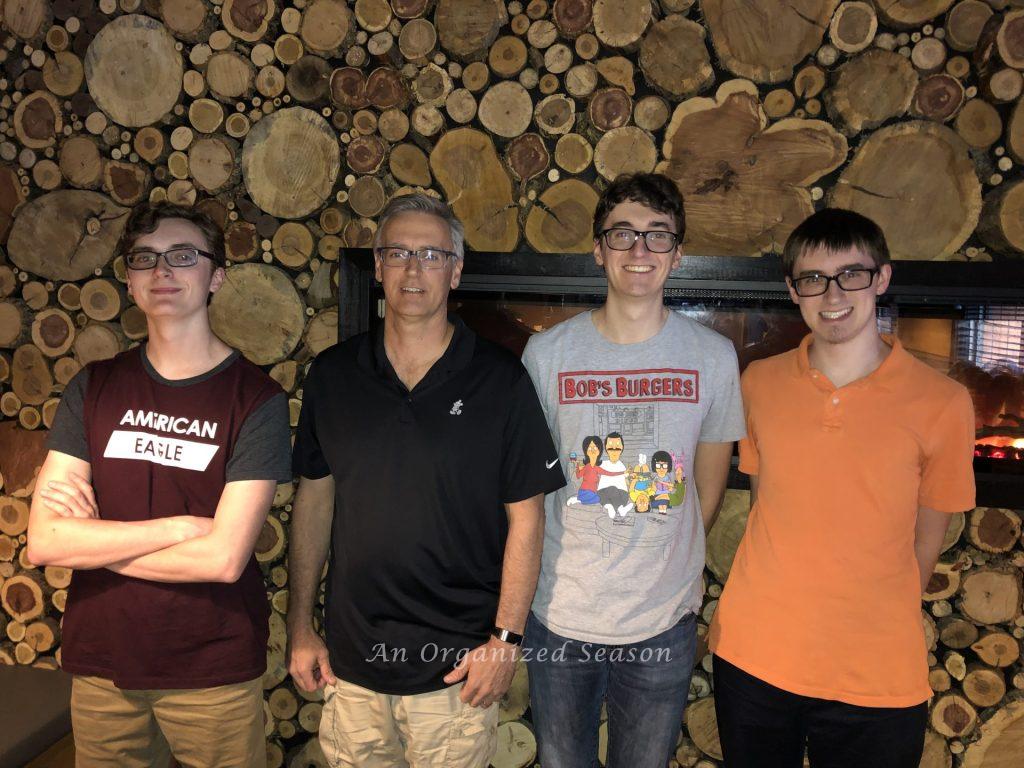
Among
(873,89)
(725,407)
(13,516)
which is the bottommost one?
(13,516)

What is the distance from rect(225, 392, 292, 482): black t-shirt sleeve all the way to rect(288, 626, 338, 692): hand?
434mm

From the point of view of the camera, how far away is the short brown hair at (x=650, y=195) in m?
1.66

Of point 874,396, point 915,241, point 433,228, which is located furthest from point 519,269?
point 915,241

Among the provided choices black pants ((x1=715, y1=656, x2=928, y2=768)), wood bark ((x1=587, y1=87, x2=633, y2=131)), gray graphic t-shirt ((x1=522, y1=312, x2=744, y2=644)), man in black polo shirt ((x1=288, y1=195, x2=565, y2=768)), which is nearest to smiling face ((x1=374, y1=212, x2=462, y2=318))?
man in black polo shirt ((x1=288, y1=195, x2=565, y2=768))

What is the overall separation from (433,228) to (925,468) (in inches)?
54.7

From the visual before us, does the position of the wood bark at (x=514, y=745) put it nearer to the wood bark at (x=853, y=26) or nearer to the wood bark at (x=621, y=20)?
the wood bark at (x=621, y=20)

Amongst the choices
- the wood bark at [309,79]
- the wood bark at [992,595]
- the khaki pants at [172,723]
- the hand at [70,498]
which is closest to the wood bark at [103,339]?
the hand at [70,498]

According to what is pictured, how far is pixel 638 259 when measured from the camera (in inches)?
63.9

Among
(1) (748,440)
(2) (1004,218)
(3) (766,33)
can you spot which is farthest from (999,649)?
(3) (766,33)

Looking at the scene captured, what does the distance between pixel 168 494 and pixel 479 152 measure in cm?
151

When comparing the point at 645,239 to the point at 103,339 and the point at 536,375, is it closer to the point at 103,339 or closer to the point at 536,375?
the point at 536,375

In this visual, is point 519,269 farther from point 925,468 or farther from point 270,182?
point 925,468

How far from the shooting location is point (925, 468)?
5.05ft

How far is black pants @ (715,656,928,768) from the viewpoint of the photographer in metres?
1.51
